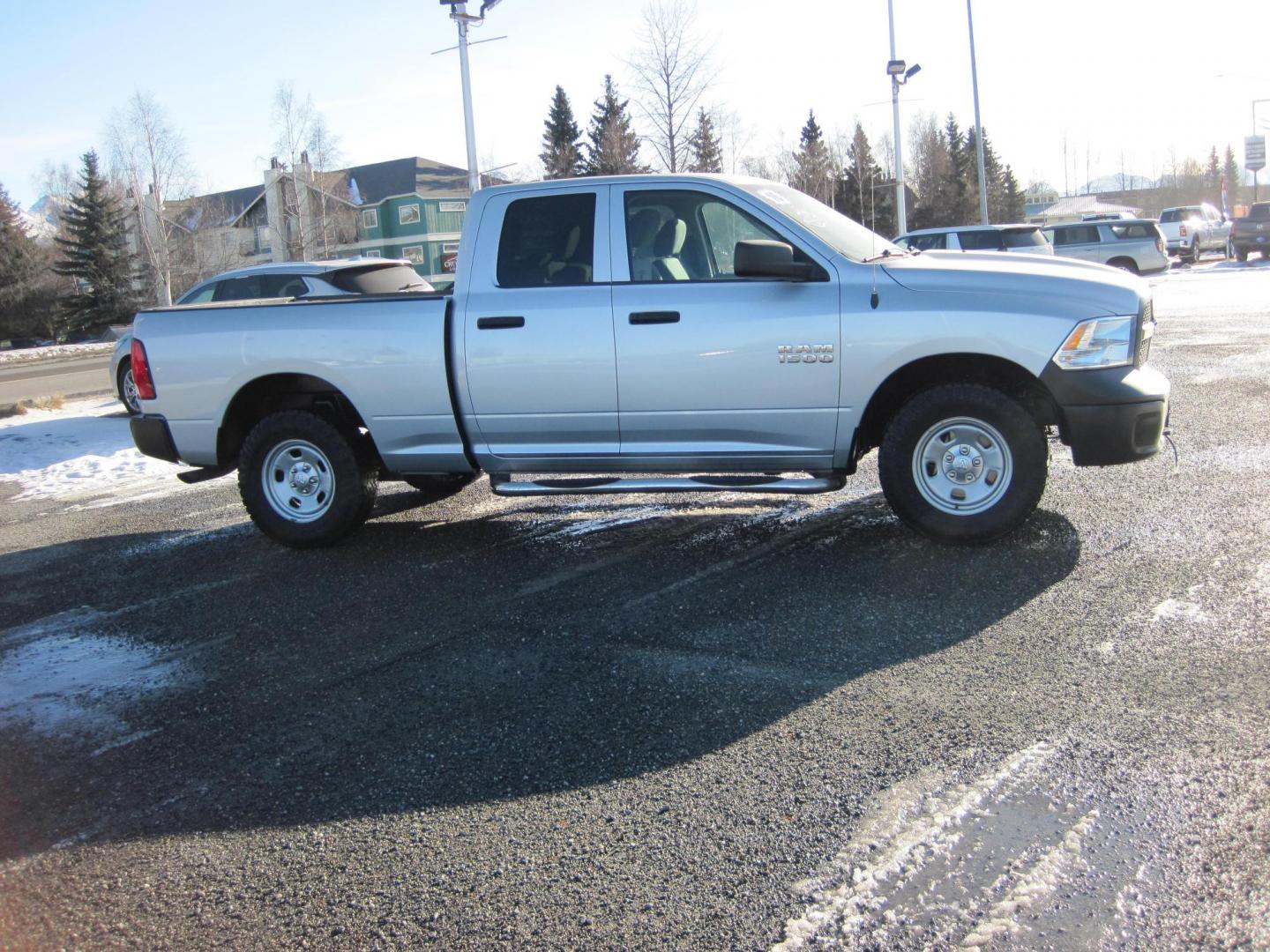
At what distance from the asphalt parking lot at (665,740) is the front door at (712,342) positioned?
67 cm

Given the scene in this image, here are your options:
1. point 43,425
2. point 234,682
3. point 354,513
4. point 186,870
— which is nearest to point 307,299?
point 354,513

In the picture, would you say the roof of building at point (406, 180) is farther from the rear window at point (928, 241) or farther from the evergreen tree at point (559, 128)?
the rear window at point (928, 241)

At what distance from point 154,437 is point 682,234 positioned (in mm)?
3706

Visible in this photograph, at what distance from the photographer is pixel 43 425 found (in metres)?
13.4

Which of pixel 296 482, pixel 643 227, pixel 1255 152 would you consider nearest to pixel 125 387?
pixel 296 482

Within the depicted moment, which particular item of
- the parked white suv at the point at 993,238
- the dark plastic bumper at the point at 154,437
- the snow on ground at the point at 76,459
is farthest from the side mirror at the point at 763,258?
the parked white suv at the point at 993,238

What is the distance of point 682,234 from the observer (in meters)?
6.14

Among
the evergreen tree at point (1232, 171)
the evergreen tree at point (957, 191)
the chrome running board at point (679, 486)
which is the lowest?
the chrome running board at point (679, 486)

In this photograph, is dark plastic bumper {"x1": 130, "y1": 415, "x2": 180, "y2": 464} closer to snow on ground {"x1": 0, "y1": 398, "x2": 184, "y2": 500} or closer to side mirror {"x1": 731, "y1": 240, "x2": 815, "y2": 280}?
snow on ground {"x1": 0, "y1": 398, "x2": 184, "y2": 500}

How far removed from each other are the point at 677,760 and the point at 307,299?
15.0ft

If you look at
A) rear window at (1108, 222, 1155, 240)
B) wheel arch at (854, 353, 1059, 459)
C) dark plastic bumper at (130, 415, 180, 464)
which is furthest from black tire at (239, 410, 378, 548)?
rear window at (1108, 222, 1155, 240)

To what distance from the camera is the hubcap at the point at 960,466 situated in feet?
18.6

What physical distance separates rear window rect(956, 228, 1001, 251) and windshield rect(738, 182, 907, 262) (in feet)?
44.1

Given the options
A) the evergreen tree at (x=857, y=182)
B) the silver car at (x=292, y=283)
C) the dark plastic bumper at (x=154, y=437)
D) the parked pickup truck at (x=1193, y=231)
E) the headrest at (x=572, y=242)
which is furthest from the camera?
the evergreen tree at (x=857, y=182)
